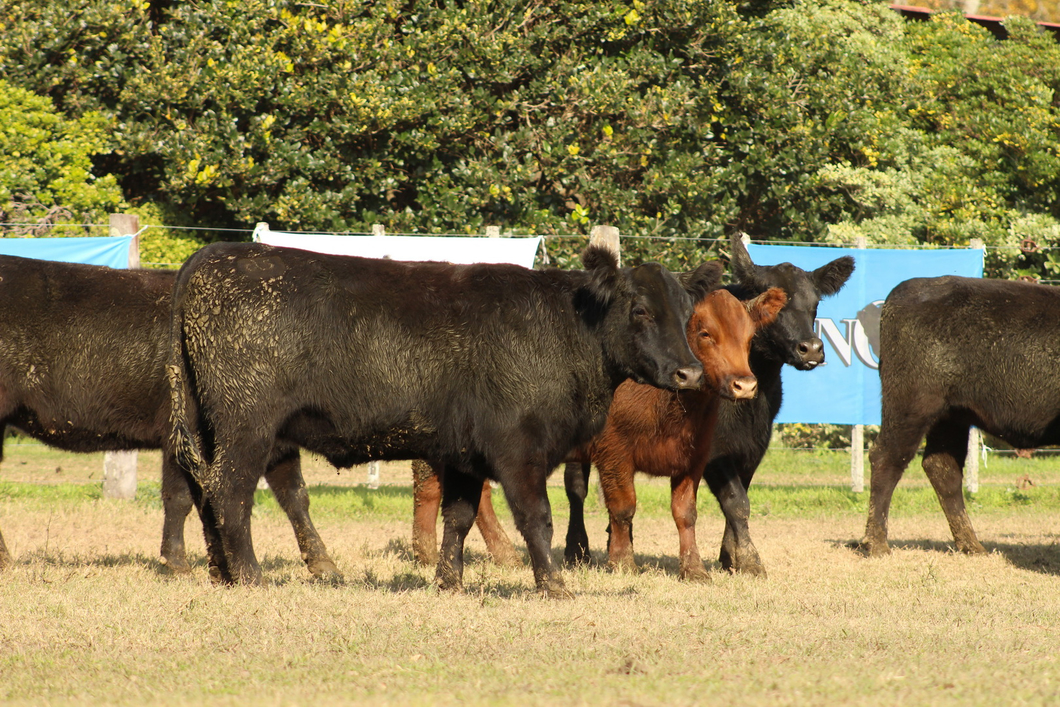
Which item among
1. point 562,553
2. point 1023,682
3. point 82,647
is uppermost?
point 1023,682

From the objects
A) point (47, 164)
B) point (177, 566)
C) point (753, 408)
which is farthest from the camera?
point (47, 164)

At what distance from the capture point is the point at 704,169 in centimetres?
1784

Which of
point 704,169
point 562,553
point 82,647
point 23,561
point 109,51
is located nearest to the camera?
point 82,647

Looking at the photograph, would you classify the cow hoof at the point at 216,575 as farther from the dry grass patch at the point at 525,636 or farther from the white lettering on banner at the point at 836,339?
the white lettering on banner at the point at 836,339

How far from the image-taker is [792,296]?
28.0 ft

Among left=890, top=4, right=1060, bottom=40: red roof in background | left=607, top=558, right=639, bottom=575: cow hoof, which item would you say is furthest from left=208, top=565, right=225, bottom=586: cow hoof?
left=890, top=4, right=1060, bottom=40: red roof in background

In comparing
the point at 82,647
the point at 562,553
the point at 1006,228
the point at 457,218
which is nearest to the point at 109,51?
the point at 457,218

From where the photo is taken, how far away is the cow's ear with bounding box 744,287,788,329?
326 inches

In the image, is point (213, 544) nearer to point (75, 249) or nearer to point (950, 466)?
point (75, 249)

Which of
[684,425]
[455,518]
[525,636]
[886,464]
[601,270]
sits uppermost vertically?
[601,270]

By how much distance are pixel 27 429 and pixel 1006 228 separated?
15503mm

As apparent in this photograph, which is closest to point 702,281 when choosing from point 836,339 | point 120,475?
point 836,339

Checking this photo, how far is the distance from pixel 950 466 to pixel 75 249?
8148 millimetres

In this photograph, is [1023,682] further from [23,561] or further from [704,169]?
[704,169]
